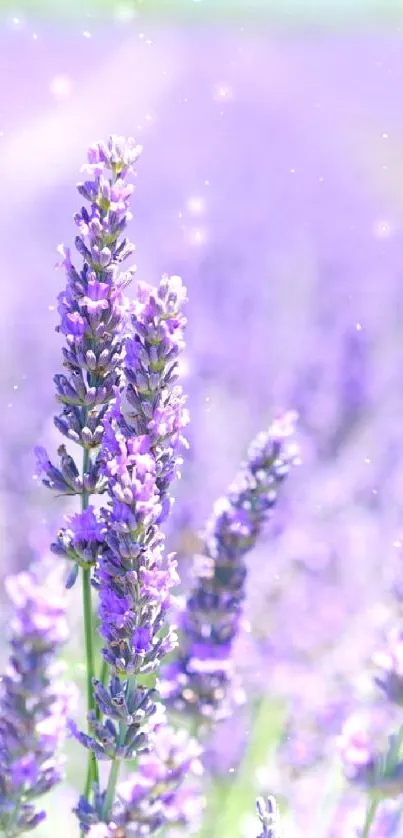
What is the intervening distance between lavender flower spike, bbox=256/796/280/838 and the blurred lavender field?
0.70 feet

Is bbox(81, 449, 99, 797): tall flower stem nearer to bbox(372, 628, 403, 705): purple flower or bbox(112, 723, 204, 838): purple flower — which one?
bbox(112, 723, 204, 838): purple flower

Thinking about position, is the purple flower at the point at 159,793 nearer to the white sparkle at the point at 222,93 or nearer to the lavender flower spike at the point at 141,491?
the lavender flower spike at the point at 141,491

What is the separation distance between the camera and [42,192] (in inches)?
70.9

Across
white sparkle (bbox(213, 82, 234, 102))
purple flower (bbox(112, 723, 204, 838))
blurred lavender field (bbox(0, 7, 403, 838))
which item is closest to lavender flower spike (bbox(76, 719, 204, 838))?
purple flower (bbox(112, 723, 204, 838))

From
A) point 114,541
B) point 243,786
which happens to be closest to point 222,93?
point 243,786

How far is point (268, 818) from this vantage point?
39cm

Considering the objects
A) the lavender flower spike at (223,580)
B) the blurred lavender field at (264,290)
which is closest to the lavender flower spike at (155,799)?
the lavender flower spike at (223,580)

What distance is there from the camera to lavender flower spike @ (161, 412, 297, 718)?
1.65ft

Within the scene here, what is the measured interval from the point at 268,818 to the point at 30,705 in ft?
0.31

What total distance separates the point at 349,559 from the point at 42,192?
3.34 ft

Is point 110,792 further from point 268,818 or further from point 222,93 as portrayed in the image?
point 222,93

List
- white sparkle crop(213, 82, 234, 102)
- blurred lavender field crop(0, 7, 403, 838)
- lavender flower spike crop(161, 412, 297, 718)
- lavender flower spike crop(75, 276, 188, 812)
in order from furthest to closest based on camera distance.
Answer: white sparkle crop(213, 82, 234, 102), blurred lavender field crop(0, 7, 403, 838), lavender flower spike crop(161, 412, 297, 718), lavender flower spike crop(75, 276, 188, 812)

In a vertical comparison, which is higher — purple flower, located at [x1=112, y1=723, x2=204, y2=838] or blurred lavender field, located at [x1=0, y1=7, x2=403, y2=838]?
blurred lavender field, located at [x1=0, y1=7, x2=403, y2=838]

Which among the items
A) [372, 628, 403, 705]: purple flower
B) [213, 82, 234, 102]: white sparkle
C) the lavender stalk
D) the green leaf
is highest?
[213, 82, 234, 102]: white sparkle
